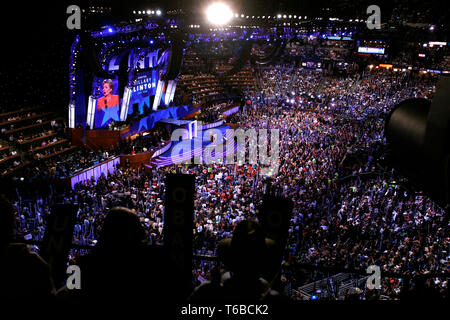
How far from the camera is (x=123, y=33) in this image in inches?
682

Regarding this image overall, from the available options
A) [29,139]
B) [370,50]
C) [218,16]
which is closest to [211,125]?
[218,16]

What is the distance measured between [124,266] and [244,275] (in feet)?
2.25

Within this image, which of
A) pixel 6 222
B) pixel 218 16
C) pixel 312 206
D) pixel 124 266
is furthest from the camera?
pixel 218 16

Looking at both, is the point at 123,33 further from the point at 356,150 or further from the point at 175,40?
the point at 356,150

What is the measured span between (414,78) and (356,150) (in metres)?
19.5

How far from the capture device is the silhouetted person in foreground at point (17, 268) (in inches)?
66.0

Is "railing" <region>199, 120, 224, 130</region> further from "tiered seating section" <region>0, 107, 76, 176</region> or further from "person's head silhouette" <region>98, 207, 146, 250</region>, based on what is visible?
"person's head silhouette" <region>98, 207, 146, 250</region>

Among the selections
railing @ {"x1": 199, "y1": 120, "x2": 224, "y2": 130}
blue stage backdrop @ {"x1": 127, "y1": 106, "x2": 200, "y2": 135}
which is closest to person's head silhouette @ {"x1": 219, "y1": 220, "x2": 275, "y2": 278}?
blue stage backdrop @ {"x1": 127, "y1": 106, "x2": 200, "y2": 135}

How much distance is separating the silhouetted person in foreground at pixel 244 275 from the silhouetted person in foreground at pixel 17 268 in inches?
32.2

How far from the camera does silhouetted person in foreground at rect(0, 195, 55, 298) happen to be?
168cm

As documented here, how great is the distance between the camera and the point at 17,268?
5.75ft

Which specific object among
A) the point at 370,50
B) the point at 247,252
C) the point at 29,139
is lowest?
the point at 29,139

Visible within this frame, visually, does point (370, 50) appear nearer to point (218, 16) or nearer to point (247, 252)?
point (218, 16)

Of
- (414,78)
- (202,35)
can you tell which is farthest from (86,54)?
(414,78)
